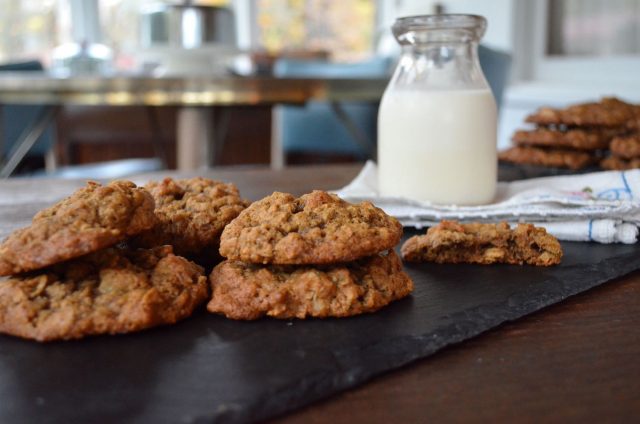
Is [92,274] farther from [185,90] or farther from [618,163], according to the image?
[185,90]

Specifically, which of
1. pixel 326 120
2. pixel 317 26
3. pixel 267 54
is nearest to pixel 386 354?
pixel 326 120

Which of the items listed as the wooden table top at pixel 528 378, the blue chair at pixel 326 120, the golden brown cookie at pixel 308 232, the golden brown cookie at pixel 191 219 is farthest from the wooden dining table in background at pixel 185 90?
the wooden table top at pixel 528 378

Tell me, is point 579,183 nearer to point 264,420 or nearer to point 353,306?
point 353,306

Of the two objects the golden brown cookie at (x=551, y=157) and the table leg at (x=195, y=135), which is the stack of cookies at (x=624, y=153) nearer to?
the golden brown cookie at (x=551, y=157)

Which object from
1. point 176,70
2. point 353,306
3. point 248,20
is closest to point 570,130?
point 353,306

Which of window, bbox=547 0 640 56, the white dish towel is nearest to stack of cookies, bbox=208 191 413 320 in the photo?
the white dish towel

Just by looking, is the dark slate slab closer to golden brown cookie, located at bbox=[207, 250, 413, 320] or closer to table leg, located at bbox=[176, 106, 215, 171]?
golden brown cookie, located at bbox=[207, 250, 413, 320]
